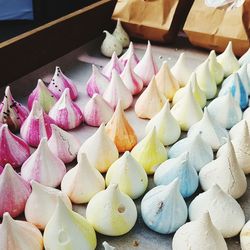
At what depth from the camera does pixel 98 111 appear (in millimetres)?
926

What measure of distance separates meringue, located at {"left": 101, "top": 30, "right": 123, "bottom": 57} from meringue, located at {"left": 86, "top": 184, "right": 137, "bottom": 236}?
0.69 meters

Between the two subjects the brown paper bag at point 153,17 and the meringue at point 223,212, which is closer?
the meringue at point 223,212

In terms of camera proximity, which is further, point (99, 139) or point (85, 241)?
point (99, 139)

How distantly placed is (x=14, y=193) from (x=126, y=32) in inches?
31.7

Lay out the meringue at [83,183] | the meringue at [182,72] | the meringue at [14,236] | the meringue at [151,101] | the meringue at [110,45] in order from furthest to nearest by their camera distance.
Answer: the meringue at [110,45], the meringue at [182,72], the meringue at [151,101], the meringue at [83,183], the meringue at [14,236]

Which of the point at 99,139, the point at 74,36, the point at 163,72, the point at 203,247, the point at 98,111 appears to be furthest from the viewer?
the point at 74,36

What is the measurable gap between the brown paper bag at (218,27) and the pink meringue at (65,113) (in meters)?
0.52

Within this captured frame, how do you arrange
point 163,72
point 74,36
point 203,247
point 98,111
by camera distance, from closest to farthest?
1. point 203,247
2. point 98,111
3. point 163,72
4. point 74,36

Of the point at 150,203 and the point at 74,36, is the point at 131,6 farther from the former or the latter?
the point at 150,203

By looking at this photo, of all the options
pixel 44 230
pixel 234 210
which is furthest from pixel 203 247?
Answer: pixel 44 230

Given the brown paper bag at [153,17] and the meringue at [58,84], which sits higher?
the brown paper bag at [153,17]

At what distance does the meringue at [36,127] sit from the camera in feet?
2.80

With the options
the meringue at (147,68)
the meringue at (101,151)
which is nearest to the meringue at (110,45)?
the meringue at (147,68)

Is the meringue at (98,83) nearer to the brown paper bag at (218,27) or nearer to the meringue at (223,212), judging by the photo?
the brown paper bag at (218,27)
